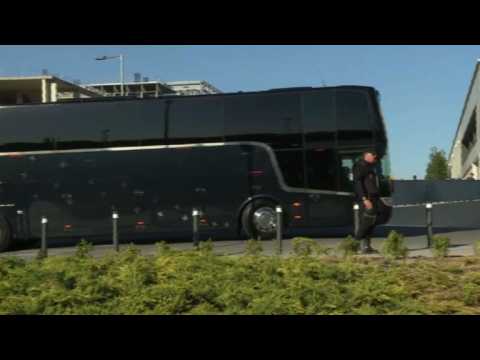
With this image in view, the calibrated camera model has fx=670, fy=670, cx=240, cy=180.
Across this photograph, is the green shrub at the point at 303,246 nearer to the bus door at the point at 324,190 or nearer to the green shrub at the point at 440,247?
the green shrub at the point at 440,247

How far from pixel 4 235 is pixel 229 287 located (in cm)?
1326

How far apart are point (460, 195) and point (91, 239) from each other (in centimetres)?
2691

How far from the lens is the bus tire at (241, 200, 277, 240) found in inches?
691

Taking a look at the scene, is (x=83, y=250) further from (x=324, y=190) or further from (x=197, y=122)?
(x=324, y=190)

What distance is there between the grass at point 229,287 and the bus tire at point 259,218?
9.03 m

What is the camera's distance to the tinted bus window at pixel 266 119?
17562 mm

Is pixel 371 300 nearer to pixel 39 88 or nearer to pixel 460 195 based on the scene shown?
pixel 460 195

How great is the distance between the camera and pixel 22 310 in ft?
20.9

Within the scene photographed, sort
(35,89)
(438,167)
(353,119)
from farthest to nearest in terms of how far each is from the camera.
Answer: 1. (438,167)
2. (35,89)
3. (353,119)

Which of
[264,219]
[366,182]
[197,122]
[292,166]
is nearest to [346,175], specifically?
[292,166]

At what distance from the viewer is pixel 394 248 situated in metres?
9.99

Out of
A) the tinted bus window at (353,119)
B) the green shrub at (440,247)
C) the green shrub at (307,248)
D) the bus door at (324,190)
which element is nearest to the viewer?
the green shrub at (307,248)

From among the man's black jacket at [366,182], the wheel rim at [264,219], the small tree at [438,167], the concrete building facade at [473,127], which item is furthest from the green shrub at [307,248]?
the small tree at [438,167]
